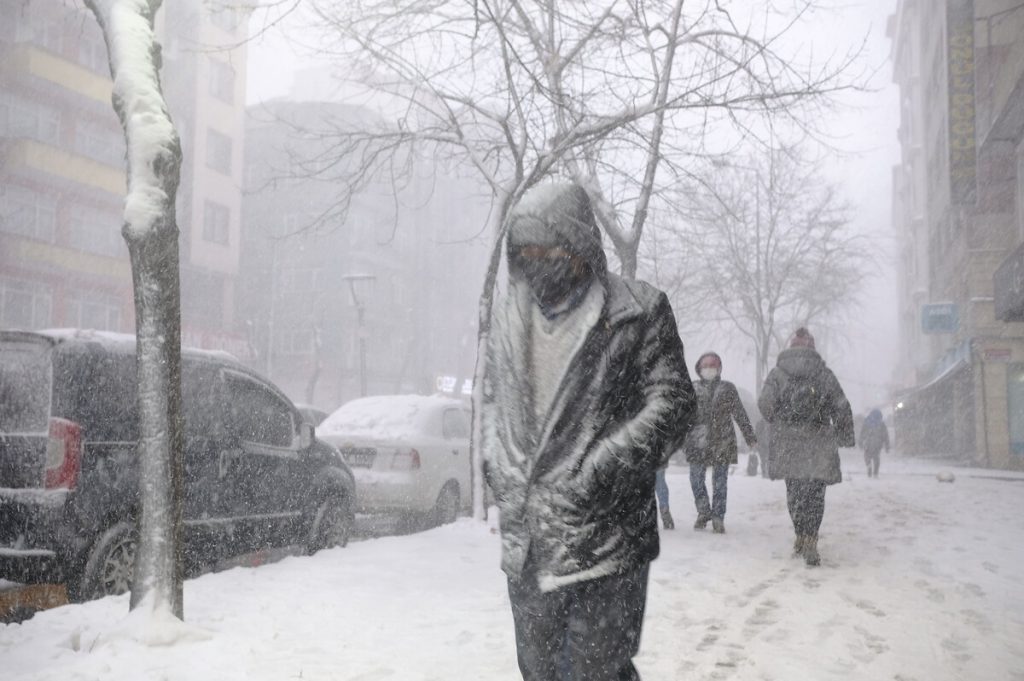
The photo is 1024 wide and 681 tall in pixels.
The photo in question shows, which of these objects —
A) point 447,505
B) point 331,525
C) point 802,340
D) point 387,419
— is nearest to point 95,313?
point 387,419

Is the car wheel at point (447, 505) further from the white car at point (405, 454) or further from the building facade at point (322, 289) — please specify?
the building facade at point (322, 289)

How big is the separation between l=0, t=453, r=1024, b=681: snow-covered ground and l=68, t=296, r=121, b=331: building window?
92.3 ft

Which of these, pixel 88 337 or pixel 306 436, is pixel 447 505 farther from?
pixel 88 337

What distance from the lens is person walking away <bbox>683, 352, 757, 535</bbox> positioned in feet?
30.7

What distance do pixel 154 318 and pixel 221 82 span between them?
1517 inches

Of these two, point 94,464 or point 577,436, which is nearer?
point 577,436

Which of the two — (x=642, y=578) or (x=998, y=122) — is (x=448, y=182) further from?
(x=642, y=578)

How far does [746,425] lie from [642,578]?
6762 mm

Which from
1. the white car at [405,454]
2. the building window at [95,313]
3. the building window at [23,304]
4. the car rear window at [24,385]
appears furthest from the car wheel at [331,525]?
the building window at [95,313]

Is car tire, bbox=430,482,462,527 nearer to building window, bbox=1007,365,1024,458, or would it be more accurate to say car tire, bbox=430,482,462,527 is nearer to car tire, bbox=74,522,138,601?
car tire, bbox=74,522,138,601

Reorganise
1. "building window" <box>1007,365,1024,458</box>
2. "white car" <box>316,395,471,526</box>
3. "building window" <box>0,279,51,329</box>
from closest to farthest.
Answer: "white car" <box>316,395,471,526</box>
"building window" <box>1007,365,1024,458</box>
"building window" <box>0,279,51,329</box>

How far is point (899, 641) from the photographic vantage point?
16.8 ft

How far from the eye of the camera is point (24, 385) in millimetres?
6355

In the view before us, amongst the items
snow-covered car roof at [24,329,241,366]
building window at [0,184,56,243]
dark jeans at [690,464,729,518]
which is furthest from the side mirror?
building window at [0,184,56,243]
